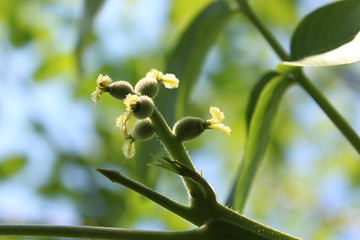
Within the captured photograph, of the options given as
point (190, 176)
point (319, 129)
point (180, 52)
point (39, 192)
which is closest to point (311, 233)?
point (319, 129)

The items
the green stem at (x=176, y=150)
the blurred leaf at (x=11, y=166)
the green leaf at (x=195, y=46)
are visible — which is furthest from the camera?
the blurred leaf at (x=11, y=166)

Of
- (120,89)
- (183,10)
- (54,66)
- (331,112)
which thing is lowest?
(331,112)

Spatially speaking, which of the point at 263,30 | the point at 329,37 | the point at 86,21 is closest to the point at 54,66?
the point at 86,21

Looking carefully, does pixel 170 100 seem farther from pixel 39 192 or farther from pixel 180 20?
pixel 39 192

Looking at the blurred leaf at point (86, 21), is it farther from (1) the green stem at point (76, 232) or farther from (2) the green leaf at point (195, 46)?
(1) the green stem at point (76, 232)

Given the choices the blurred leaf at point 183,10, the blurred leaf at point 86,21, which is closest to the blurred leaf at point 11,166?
the blurred leaf at point 183,10

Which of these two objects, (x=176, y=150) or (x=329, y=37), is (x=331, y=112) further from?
(x=176, y=150)

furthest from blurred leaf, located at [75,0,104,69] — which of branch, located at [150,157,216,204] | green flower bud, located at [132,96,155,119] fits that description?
branch, located at [150,157,216,204]
